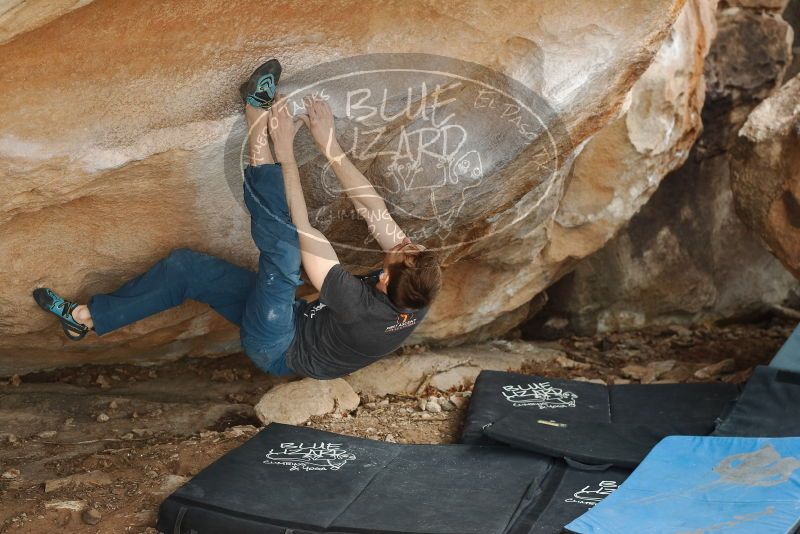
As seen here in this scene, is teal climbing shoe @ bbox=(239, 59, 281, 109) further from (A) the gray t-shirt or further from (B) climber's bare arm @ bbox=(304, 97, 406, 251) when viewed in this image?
(A) the gray t-shirt

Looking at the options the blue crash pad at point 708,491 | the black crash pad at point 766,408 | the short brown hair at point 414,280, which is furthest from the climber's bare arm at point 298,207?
the black crash pad at point 766,408

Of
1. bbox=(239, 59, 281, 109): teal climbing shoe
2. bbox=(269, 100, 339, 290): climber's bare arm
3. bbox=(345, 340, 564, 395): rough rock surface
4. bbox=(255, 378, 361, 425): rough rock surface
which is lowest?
bbox=(345, 340, 564, 395): rough rock surface

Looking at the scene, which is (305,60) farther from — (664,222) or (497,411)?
(664,222)

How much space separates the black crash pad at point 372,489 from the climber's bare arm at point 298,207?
2.45 feet

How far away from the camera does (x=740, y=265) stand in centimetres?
584

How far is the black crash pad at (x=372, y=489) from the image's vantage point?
10.4 feet

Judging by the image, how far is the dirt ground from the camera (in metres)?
3.37

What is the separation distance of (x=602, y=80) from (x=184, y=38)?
1491 mm

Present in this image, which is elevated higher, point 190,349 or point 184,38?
point 184,38

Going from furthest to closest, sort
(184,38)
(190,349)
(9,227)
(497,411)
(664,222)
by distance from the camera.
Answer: (664,222)
(190,349)
(497,411)
(9,227)
(184,38)

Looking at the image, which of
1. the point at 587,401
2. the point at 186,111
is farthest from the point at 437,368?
the point at 186,111

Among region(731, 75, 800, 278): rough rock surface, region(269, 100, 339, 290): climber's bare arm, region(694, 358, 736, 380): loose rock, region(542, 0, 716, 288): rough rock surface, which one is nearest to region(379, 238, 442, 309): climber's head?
region(269, 100, 339, 290): climber's bare arm

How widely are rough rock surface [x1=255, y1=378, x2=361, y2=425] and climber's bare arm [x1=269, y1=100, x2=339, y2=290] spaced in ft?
3.30

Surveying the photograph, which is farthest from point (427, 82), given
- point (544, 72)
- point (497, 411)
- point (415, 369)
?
point (415, 369)
